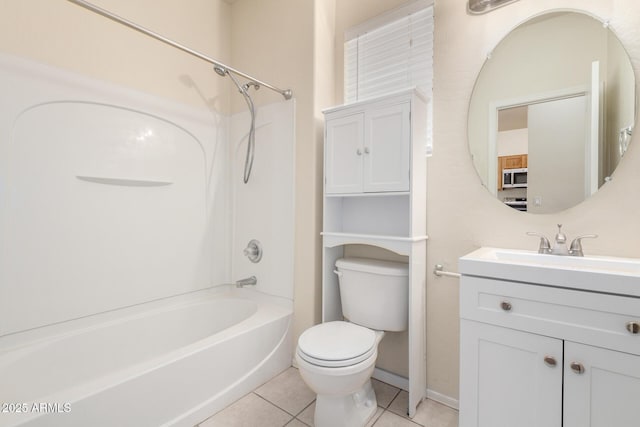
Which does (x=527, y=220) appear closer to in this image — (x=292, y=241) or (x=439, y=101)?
(x=439, y=101)

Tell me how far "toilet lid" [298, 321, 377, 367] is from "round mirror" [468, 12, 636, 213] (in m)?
0.99

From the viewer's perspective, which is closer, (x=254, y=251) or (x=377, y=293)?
(x=377, y=293)

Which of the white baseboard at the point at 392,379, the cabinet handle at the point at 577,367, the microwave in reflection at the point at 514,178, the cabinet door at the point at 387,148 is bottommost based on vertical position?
the white baseboard at the point at 392,379

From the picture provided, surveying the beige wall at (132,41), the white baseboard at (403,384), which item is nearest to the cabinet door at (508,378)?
the white baseboard at (403,384)

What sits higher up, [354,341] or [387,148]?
[387,148]

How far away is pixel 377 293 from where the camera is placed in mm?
1657

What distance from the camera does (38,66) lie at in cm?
151

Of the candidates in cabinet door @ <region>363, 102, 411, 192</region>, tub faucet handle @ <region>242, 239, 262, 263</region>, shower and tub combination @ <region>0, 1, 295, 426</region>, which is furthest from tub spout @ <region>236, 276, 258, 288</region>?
cabinet door @ <region>363, 102, 411, 192</region>

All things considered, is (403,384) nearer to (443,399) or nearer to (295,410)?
(443,399)

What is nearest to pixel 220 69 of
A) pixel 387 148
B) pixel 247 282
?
pixel 387 148

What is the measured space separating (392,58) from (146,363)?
216cm

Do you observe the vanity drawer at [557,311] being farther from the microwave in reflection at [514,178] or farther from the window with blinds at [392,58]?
the window with blinds at [392,58]

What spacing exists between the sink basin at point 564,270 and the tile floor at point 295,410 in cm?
89

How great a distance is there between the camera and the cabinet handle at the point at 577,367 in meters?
0.98
